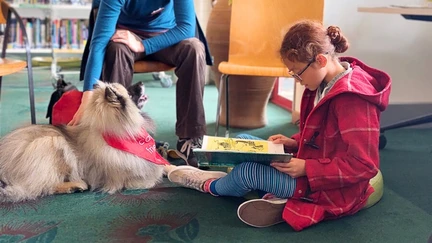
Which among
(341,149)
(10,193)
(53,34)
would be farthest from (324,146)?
(53,34)

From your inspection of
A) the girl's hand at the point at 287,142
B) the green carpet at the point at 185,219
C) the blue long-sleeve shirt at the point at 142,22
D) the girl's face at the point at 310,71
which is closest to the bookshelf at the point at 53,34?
the blue long-sleeve shirt at the point at 142,22

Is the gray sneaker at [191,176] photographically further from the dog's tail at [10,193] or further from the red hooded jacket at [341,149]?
the dog's tail at [10,193]

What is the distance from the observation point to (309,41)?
1312 mm

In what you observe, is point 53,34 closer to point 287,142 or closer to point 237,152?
point 287,142

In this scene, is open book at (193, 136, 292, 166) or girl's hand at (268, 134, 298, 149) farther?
girl's hand at (268, 134, 298, 149)

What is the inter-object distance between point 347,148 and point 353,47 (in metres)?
1.40

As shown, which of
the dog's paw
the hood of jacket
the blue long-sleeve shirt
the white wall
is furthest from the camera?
the white wall

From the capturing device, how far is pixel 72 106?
1.98 metres

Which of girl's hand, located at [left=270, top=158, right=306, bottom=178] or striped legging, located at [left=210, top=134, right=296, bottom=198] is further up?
girl's hand, located at [left=270, top=158, right=306, bottom=178]

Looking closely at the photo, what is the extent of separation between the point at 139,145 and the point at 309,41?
0.72 m

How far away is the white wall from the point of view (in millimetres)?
2531

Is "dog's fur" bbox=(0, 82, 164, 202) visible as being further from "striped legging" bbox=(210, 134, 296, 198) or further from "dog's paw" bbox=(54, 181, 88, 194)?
"striped legging" bbox=(210, 134, 296, 198)

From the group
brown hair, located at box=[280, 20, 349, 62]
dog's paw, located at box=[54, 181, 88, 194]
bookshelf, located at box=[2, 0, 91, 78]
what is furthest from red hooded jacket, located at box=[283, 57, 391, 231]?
bookshelf, located at box=[2, 0, 91, 78]

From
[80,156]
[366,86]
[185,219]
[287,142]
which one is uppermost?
[366,86]
